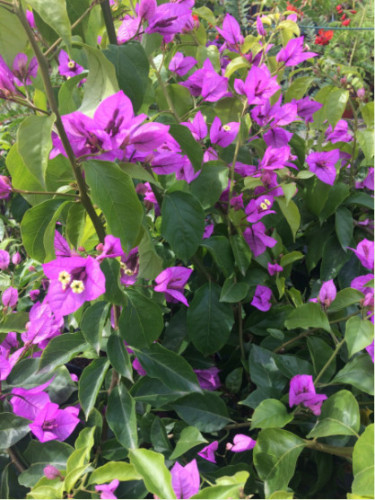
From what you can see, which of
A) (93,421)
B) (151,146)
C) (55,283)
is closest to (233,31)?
(151,146)

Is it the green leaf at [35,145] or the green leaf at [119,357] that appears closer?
the green leaf at [35,145]

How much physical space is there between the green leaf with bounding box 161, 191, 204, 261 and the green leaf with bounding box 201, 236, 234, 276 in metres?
0.07

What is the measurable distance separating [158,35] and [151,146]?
0.71 feet

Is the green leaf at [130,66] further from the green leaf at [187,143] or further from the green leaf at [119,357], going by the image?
the green leaf at [119,357]

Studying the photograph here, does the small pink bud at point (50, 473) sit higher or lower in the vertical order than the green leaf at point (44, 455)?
higher

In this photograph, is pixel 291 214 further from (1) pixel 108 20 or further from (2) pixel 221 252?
(1) pixel 108 20

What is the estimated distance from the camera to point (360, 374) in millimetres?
650

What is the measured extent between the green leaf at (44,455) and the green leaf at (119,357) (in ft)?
0.46

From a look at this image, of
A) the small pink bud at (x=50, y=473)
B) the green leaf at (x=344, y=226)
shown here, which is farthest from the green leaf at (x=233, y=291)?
the small pink bud at (x=50, y=473)

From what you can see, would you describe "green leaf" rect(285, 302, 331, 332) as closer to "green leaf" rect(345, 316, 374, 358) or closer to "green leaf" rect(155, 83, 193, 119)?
Result: "green leaf" rect(345, 316, 374, 358)

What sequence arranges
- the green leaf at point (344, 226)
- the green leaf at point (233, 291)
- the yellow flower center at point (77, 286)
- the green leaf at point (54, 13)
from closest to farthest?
1. the green leaf at point (54, 13)
2. the yellow flower center at point (77, 286)
3. the green leaf at point (233, 291)
4. the green leaf at point (344, 226)

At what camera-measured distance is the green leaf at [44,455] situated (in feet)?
2.03

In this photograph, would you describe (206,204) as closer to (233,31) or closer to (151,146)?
(151,146)

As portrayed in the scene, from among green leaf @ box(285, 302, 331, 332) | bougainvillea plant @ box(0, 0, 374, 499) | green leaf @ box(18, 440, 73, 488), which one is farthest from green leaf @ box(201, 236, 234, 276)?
green leaf @ box(18, 440, 73, 488)
